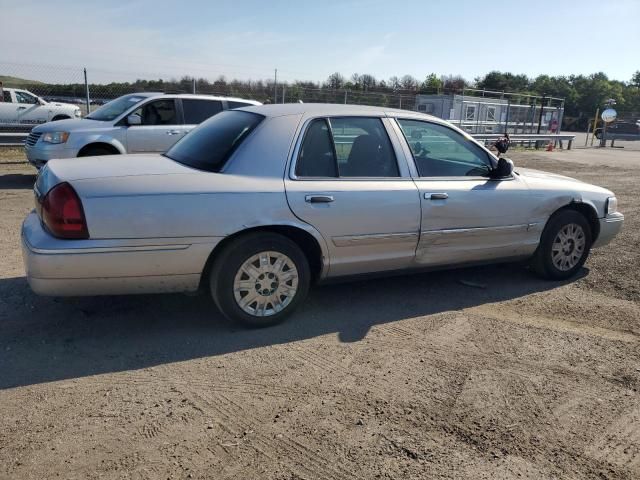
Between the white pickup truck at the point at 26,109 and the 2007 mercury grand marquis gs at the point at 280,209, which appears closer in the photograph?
the 2007 mercury grand marquis gs at the point at 280,209

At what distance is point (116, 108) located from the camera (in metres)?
10.1

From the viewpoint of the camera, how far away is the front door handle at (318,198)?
13.5 feet

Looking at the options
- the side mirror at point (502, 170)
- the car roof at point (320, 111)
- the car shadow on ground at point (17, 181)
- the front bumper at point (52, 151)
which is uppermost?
the car roof at point (320, 111)

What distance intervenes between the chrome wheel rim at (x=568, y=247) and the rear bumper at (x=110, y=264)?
3489mm

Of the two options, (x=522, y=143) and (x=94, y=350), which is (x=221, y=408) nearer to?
(x=94, y=350)

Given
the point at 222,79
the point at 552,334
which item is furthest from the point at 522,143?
the point at 552,334

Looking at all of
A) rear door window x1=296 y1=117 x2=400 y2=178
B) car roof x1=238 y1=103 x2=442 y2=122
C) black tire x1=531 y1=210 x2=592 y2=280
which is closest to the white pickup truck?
car roof x1=238 y1=103 x2=442 y2=122

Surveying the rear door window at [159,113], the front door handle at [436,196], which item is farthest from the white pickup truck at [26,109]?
the front door handle at [436,196]

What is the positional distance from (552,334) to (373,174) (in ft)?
6.22

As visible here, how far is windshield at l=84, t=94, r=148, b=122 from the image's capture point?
32.3 feet

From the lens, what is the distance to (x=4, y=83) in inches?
705

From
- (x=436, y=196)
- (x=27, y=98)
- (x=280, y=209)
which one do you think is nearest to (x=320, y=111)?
(x=280, y=209)

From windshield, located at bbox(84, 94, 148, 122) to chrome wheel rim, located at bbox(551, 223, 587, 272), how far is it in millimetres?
7365

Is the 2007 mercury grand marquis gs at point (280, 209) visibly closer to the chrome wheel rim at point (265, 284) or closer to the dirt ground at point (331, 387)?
the chrome wheel rim at point (265, 284)
